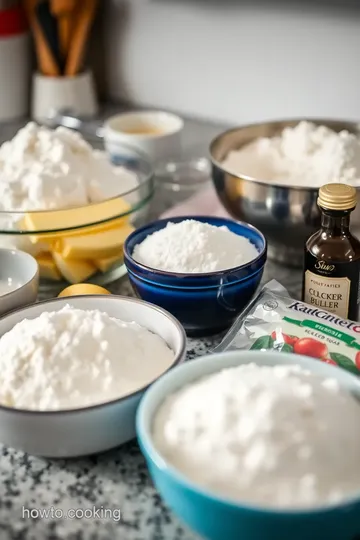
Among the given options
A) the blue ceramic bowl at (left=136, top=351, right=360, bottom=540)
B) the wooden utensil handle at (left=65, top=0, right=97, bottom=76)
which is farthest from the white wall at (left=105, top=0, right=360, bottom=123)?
the blue ceramic bowl at (left=136, top=351, right=360, bottom=540)

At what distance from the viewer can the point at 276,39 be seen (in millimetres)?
1335

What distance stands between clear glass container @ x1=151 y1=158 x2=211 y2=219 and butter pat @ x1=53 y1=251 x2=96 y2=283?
284mm

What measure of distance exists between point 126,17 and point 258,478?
1316 mm

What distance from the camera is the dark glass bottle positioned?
0.76 meters

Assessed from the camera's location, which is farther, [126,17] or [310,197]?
[126,17]

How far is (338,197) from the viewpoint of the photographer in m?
0.73

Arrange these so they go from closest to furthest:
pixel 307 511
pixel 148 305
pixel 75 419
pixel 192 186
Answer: pixel 307 511 < pixel 75 419 < pixel 148 305 < pixel 192 186

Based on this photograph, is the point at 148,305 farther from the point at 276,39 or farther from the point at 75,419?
the point at 276,39

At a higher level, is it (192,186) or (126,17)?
(126,17)

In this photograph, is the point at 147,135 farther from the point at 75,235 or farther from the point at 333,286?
the point at 333,286

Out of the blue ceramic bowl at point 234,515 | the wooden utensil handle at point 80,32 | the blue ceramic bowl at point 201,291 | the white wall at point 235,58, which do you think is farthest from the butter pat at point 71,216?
the wooden utensil handle at point 80,32

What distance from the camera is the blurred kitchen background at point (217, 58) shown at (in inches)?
49.9

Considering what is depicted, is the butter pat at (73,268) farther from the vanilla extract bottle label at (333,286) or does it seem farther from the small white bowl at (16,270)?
the vanilla extract bottle label at (333,286)

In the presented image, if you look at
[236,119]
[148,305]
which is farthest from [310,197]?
[236,119]
